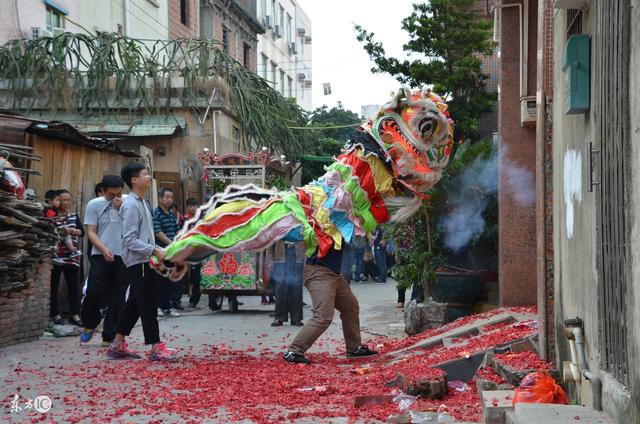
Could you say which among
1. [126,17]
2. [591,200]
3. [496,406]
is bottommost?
[496,406]

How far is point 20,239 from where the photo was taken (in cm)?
967

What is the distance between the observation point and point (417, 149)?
8656mm

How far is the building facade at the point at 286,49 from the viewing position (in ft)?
130

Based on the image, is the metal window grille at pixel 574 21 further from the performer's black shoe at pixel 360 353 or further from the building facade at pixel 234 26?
the building facade at pixel 234 26

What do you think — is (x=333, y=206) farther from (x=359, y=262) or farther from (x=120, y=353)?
(x=359, y=262)

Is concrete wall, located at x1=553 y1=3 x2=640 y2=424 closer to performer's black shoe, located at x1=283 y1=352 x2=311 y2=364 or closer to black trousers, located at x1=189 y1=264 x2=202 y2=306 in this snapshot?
performer's black shoe, located at x1=283 y1=352 x2=311 y2=364

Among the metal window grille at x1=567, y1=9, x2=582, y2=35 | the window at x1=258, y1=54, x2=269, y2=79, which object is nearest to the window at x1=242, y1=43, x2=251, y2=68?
the window at x1=258, y1=54, x2=269, y2=79

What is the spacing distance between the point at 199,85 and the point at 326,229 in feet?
38.5

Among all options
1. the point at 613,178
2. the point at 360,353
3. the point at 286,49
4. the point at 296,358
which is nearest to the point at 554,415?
the point at 613,178

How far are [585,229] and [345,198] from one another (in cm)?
351

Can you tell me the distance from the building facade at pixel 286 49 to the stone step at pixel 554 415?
103 feet

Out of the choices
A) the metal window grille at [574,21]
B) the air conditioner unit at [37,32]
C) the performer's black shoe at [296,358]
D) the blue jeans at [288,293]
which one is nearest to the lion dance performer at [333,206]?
the performer's black shoe at [296,358]

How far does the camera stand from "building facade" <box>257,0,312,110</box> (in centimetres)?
3969

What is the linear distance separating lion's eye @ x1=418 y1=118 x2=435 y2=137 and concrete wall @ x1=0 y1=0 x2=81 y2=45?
13.0 meters
